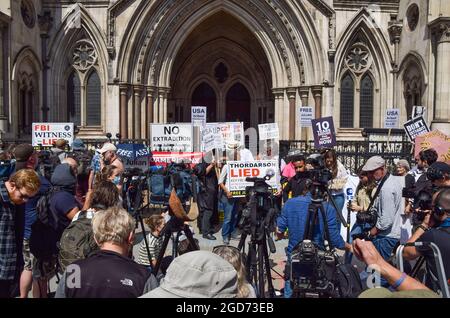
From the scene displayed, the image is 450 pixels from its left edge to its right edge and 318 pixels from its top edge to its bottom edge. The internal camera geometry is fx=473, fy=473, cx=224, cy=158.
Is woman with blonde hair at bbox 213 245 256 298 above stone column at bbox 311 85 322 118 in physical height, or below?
below

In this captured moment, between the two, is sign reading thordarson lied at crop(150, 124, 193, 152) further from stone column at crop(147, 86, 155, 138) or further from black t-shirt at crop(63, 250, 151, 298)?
black t-shirt at crop(63, 250, 151, 298)

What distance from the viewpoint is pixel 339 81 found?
18.8 m

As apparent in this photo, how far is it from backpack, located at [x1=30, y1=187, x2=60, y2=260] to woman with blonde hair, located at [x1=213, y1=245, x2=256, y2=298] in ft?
7.32

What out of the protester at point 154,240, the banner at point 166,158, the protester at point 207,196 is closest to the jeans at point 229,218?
the protester at point 207,196

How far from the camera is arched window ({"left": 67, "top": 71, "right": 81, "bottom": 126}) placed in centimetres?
1892

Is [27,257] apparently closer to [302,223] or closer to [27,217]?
[27,217]

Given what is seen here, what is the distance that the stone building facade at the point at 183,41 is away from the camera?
1766 centimetres

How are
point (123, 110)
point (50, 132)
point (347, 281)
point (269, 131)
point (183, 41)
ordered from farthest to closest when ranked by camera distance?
point (183, 41), point (123, 110), point (50, 132), point (269, 131), point (347, 281)

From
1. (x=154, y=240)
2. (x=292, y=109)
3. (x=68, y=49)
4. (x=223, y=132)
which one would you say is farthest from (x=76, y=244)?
(x=68, y=49)

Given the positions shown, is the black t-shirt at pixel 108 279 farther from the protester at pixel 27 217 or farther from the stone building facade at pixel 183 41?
the stone building facade at pixel 183 41

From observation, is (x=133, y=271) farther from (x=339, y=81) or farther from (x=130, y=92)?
(x=339, y=81)

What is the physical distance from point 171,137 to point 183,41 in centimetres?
880

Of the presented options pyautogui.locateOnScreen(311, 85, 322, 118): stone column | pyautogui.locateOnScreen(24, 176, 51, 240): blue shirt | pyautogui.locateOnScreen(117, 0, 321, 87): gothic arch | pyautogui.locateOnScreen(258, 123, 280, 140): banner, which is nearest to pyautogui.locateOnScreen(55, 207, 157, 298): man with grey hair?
pyautogui.locateOnScreen(24, 176, 51, 240): blue shirt

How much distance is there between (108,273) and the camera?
9.63 feet
